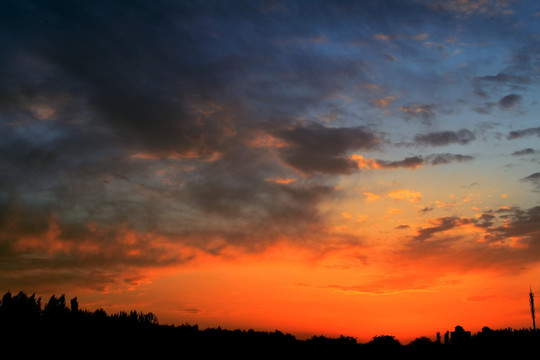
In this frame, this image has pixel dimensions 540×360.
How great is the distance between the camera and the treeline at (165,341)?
5378 centimetres

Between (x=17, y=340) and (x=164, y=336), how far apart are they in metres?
17.4

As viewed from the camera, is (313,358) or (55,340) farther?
(313,358)

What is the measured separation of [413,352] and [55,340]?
43637 mm

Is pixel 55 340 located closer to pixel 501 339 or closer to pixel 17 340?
pixel 17 340

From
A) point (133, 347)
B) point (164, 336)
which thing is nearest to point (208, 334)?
point (164, 336)

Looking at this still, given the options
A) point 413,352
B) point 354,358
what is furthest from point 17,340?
point 413,352

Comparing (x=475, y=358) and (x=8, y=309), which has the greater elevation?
(x=8, y=309)

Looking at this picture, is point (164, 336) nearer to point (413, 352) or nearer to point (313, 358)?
point (313, 358)

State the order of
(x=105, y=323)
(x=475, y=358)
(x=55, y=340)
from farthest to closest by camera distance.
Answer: (x=105, y=323), (x=55, y=340), (x=475, y=358)

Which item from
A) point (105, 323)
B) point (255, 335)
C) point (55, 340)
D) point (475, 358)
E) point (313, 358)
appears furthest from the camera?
point (255, 335)

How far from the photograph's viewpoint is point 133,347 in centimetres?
5700

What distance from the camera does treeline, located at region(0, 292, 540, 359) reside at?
176ft

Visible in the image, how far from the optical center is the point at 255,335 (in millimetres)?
68750

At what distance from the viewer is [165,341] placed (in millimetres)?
59938
